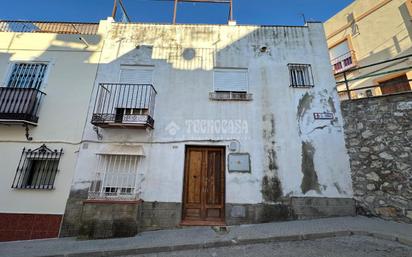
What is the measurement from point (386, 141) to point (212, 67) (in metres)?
5.72

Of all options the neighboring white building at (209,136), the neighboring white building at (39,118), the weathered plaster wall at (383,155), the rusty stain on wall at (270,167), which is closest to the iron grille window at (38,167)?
the neighboring white building at (39,118)

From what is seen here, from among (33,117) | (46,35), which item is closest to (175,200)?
(33,117)

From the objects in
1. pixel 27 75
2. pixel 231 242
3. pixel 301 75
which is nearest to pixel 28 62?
pixel 27 75

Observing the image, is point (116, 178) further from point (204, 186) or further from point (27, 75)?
point (27, 75)

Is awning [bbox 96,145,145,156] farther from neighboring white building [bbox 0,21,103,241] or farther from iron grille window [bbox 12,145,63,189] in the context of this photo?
iron grille window [bbox 12,145,63,189]

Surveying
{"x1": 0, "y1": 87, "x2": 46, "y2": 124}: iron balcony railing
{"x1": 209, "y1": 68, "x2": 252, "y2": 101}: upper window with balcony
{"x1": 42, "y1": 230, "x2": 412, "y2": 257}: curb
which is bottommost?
{"x1": 42, "y1": 230, "x2": 412, "y2": 257}: curb

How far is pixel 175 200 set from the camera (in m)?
5.72

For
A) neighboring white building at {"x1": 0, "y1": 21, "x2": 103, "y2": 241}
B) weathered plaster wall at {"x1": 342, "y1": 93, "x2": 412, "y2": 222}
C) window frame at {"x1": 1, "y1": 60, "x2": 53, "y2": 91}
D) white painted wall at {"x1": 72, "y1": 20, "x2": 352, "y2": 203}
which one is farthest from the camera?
window frame at {"x1": 1, "y1": 60, "x2": 53, "y2": 91}

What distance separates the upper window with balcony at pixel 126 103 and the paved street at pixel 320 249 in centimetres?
373

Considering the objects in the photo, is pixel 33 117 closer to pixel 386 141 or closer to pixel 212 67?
pixel 212 67

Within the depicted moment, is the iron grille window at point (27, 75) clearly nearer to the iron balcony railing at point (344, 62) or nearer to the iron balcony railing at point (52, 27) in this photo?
the iron balcony railing at point (52, 27)

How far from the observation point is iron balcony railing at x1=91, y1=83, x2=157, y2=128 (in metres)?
6.08

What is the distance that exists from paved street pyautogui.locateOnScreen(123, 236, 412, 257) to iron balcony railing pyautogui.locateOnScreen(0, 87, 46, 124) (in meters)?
5.70

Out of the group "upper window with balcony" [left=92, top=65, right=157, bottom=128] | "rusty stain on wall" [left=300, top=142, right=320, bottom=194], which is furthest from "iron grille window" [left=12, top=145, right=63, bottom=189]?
"rusty stain on wall" [left=300, top=142, right=320, bottom=194]
